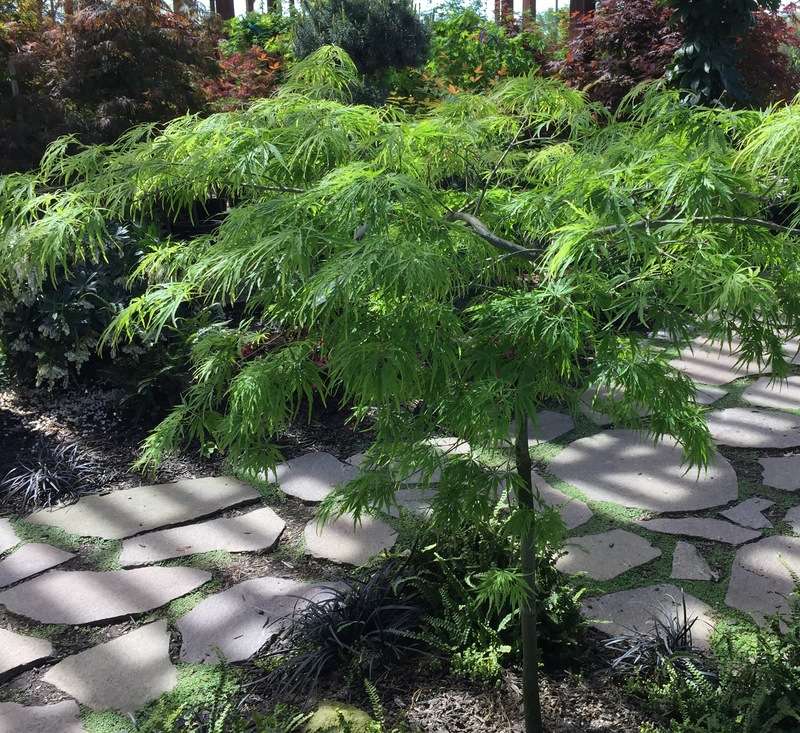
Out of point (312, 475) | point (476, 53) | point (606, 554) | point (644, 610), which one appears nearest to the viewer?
point (644, 610)

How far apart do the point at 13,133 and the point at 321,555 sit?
3.50 m

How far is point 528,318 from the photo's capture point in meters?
1.39

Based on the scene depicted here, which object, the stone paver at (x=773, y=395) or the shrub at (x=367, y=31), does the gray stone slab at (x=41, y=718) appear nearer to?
the stone paver at (x=773, y=395)

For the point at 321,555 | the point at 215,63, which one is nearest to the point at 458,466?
the point at 321,555

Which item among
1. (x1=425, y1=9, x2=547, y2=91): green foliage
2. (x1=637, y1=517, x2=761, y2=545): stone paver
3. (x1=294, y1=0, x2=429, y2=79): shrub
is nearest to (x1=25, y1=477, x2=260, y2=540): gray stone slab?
(x1=637, y1=517, x2=761, y2=545): stone paver

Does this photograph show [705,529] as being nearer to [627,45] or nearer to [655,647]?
[655,647]

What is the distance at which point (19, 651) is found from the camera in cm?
248

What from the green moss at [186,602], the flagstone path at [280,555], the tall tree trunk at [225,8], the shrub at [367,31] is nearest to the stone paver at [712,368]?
the flagstone path at [280,555]

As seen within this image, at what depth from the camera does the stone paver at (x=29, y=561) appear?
2.89 meters

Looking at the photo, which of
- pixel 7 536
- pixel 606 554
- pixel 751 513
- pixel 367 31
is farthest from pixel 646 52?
pixel 7 536

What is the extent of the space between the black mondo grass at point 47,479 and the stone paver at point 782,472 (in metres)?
2.96

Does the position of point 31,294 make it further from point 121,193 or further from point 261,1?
point 261,1

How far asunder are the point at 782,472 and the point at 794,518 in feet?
1.32

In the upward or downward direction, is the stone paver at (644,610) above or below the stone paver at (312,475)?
below
